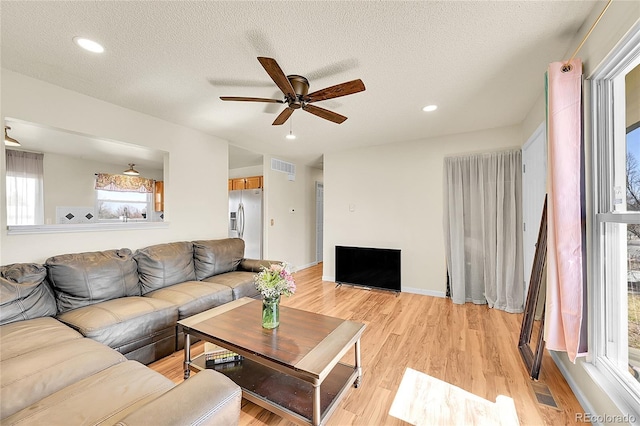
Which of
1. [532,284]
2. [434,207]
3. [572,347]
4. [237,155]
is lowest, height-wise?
[572,347]

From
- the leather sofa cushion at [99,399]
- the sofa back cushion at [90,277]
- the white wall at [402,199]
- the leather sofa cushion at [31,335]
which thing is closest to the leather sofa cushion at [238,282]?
the sofa back cushion at [90,277]

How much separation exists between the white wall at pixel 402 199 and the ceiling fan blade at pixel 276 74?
2692 mm

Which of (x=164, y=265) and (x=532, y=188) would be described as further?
(x=532, y=188)

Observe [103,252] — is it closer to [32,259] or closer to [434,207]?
[32,259]

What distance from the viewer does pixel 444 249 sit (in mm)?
3844

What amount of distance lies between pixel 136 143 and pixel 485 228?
15.4 feet

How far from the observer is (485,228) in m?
3.55

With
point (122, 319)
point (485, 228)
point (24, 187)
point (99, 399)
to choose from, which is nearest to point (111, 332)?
point (122, 319)

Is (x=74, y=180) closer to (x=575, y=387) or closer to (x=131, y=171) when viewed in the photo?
(x=131, y=171)

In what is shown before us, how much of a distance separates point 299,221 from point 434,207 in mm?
2966

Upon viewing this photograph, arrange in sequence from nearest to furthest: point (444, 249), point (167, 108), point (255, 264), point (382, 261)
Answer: point (167, 108), point (255, 264), point (444, 249), point (382, 261)

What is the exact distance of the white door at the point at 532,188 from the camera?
2650mm

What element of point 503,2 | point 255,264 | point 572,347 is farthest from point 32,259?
point 572,347

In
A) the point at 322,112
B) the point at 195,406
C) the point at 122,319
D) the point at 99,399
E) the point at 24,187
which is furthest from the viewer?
the point at 24,187
